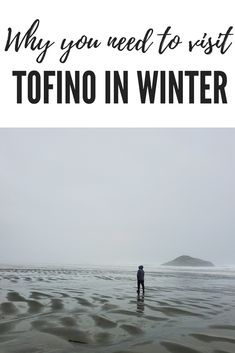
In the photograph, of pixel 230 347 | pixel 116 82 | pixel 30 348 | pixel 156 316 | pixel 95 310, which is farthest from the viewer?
pixel 116 82

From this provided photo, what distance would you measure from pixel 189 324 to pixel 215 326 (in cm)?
101

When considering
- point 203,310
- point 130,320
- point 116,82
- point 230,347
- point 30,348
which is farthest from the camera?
point 116,82

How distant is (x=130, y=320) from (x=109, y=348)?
5.15 meters

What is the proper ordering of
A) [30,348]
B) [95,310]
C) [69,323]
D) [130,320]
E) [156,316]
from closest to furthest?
[30,348]
[69,323]
[130,320]
[156,316]
[95,310]

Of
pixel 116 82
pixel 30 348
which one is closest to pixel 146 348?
pixel 30 348

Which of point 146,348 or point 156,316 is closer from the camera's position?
point 146,348

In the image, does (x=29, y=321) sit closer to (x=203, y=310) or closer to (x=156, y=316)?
(x=156, y=316)

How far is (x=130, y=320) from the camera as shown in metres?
15.1

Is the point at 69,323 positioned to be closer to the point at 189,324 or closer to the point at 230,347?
the point at 189,324

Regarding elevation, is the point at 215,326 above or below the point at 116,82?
below

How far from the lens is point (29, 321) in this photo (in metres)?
14.0

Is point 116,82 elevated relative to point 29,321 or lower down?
elevated

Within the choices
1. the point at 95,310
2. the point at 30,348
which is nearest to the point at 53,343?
the point at 30,348

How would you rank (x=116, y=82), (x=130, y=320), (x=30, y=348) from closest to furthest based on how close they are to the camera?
(x=30, y=348)
(x=130, y=320)
(x=116, y=82)
